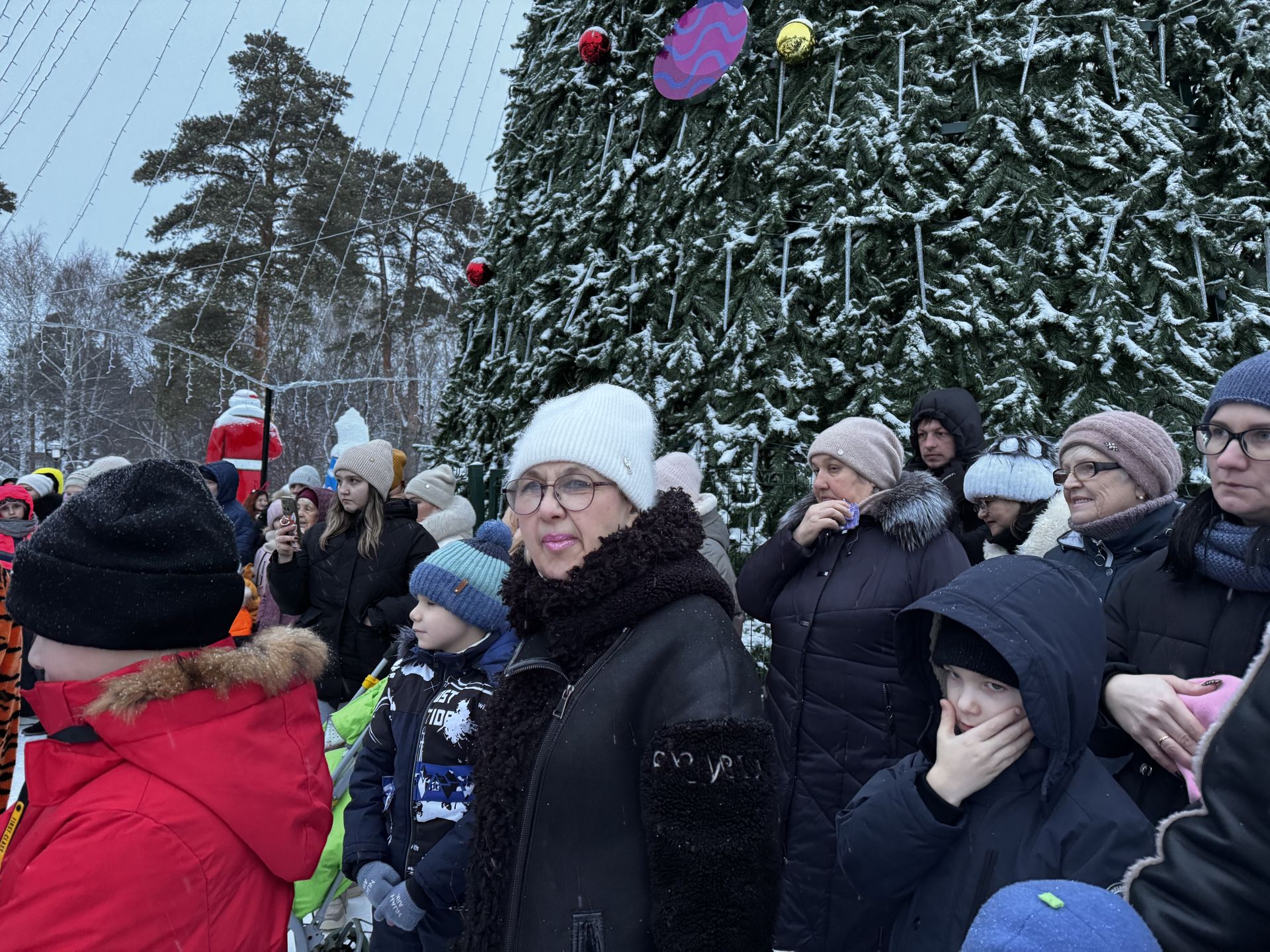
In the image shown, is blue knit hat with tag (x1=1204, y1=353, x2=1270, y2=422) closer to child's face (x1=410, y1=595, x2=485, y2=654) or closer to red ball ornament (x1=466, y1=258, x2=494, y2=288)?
child's face (x1=410, y1=595, x2=485, y2=654)

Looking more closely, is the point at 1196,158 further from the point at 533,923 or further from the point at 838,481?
the point at 533,923

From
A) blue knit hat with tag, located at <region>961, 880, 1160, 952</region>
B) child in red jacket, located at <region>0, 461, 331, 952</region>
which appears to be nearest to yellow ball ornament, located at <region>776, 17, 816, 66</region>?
child in red jacket, located at <region>0, 461, 331, 952</region>

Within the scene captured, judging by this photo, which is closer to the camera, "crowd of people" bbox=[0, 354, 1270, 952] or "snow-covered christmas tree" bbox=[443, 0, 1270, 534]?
"crowd of people" bbox=[0, 354, 1270, 952]

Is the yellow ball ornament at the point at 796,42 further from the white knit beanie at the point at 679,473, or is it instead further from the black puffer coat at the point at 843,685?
the black puffer coat at the point at 843,685

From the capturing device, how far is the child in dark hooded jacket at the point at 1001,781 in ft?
5.38

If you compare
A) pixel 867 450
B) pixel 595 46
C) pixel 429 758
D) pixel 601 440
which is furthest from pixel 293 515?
pixel 595 46

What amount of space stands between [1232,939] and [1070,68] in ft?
21.6

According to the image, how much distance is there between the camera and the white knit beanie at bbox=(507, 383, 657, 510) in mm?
1851

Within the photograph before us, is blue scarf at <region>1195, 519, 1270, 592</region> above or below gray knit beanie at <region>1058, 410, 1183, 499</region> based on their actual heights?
below

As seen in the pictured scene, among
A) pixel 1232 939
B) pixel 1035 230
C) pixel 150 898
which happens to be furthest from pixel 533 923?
pixel 1035 230

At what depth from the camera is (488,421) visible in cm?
900

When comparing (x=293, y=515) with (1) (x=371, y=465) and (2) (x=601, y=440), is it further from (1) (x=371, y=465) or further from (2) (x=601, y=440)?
(2) (x=601, y=440)

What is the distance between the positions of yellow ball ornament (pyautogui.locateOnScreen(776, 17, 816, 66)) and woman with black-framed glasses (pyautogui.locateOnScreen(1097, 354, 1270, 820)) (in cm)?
558

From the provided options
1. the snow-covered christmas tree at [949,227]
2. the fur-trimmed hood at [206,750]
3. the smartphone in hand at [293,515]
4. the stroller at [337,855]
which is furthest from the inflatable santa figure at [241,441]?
→ the fur-trimmed hood at [206,750]
